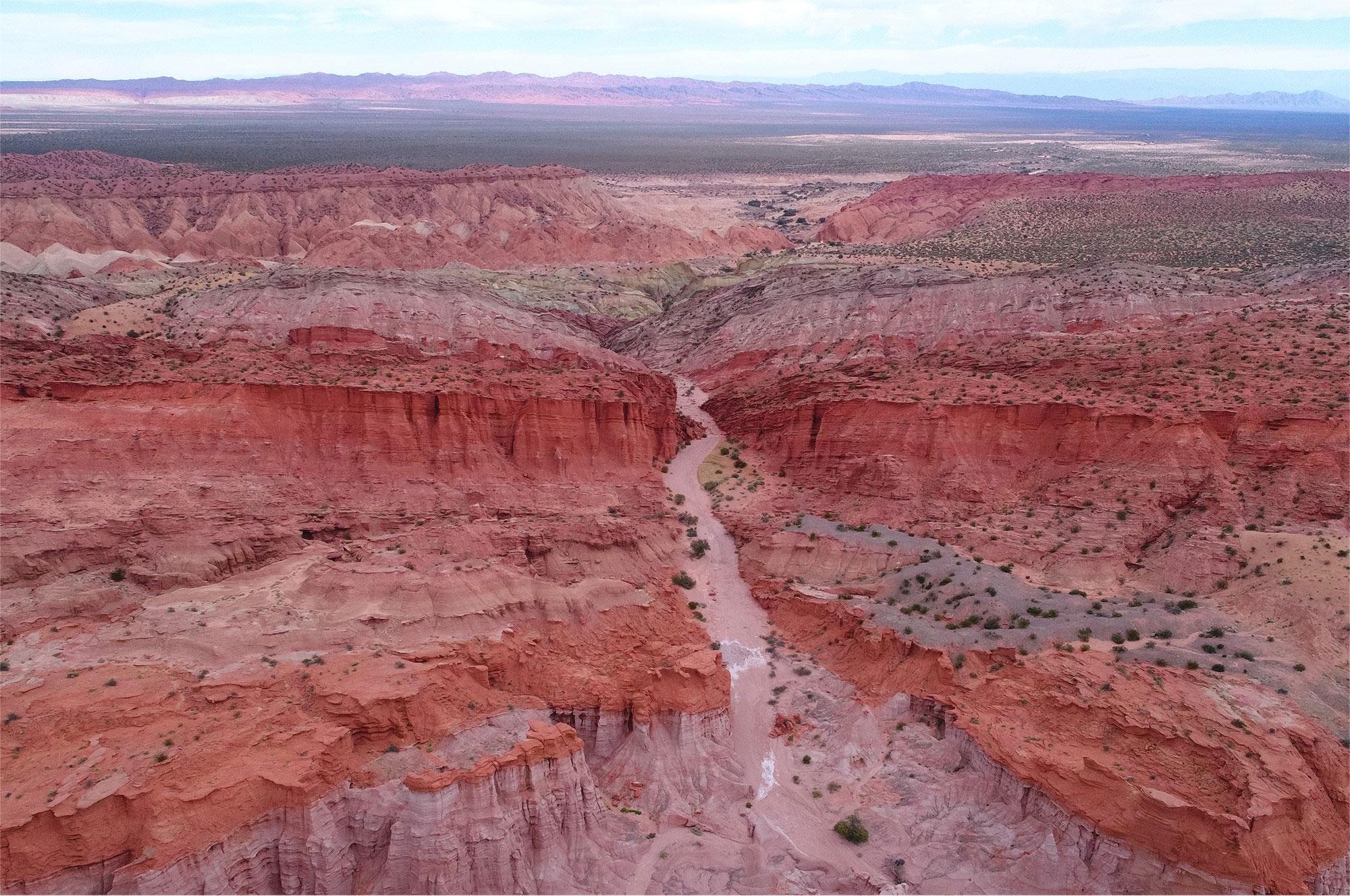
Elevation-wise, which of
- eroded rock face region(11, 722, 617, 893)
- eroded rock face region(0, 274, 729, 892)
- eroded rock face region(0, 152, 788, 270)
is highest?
eroded rock face region(0, 152, 788, 270)

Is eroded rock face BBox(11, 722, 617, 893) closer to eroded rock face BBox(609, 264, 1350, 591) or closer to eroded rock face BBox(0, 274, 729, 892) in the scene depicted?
eroded rock face BBox(0, 274, 729, 892)

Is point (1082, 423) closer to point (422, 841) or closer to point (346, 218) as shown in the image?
point (422, 841)

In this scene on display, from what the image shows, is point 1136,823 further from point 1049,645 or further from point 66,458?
point 66,458

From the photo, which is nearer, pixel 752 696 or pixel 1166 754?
pixel 1166 754

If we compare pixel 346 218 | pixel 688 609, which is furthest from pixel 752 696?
pixel 346 218

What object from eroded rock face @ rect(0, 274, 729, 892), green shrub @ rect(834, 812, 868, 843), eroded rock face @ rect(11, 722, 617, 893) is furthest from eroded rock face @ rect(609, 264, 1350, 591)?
eroded rock face @ rect(11, 722, 617, 893)

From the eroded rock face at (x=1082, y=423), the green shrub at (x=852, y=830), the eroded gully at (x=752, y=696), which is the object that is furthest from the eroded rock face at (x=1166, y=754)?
the eroded rock face at (x=1082, y=423)

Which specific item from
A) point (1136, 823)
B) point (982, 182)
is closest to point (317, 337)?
point (1136, 823)

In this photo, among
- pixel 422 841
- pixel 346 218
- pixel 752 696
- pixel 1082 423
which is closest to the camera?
pixel 422 841
